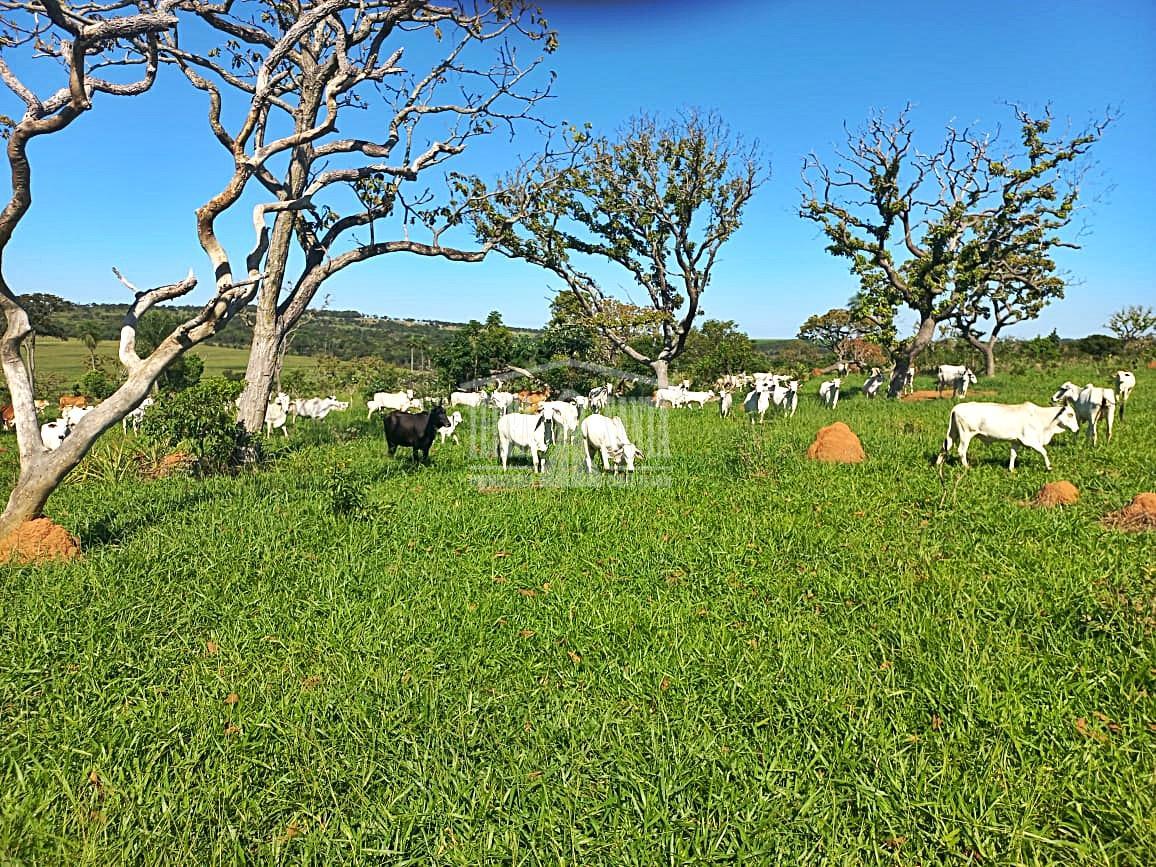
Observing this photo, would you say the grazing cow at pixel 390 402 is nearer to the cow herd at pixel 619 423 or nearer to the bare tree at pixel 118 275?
the cow herd at pixel 619 423

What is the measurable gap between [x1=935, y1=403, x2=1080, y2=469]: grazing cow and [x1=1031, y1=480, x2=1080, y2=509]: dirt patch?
1592 millimetres

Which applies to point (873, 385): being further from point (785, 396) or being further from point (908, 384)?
point (785, 396)

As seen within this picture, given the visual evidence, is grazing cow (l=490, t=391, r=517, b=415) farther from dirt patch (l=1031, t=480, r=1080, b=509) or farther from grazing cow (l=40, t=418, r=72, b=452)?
dirt patch (l=1031, t=480, r=1080, b=509)

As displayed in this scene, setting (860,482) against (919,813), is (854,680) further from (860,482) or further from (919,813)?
(860,482)

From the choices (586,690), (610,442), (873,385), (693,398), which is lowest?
(586,690)

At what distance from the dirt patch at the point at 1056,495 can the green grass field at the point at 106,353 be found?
39.9 m

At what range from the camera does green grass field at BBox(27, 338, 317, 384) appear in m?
41.4

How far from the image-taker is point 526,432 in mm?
10469

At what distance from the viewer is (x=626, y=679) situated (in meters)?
3.89

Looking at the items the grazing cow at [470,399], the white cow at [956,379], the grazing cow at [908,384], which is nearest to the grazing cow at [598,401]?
the grazing cow at [470,399]

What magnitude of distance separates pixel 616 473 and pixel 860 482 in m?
3.60

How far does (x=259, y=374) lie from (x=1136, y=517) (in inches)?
512

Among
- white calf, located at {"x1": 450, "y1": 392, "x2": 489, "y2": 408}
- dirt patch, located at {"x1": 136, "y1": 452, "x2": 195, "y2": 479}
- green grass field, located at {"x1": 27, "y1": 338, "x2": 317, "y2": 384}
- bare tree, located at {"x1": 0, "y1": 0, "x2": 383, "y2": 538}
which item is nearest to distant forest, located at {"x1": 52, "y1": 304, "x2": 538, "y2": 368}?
green grass field, located at {"x1": 27, "y1": 338, "x2": 317, "y2": 384}

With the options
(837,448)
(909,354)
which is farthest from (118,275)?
(909,354)
